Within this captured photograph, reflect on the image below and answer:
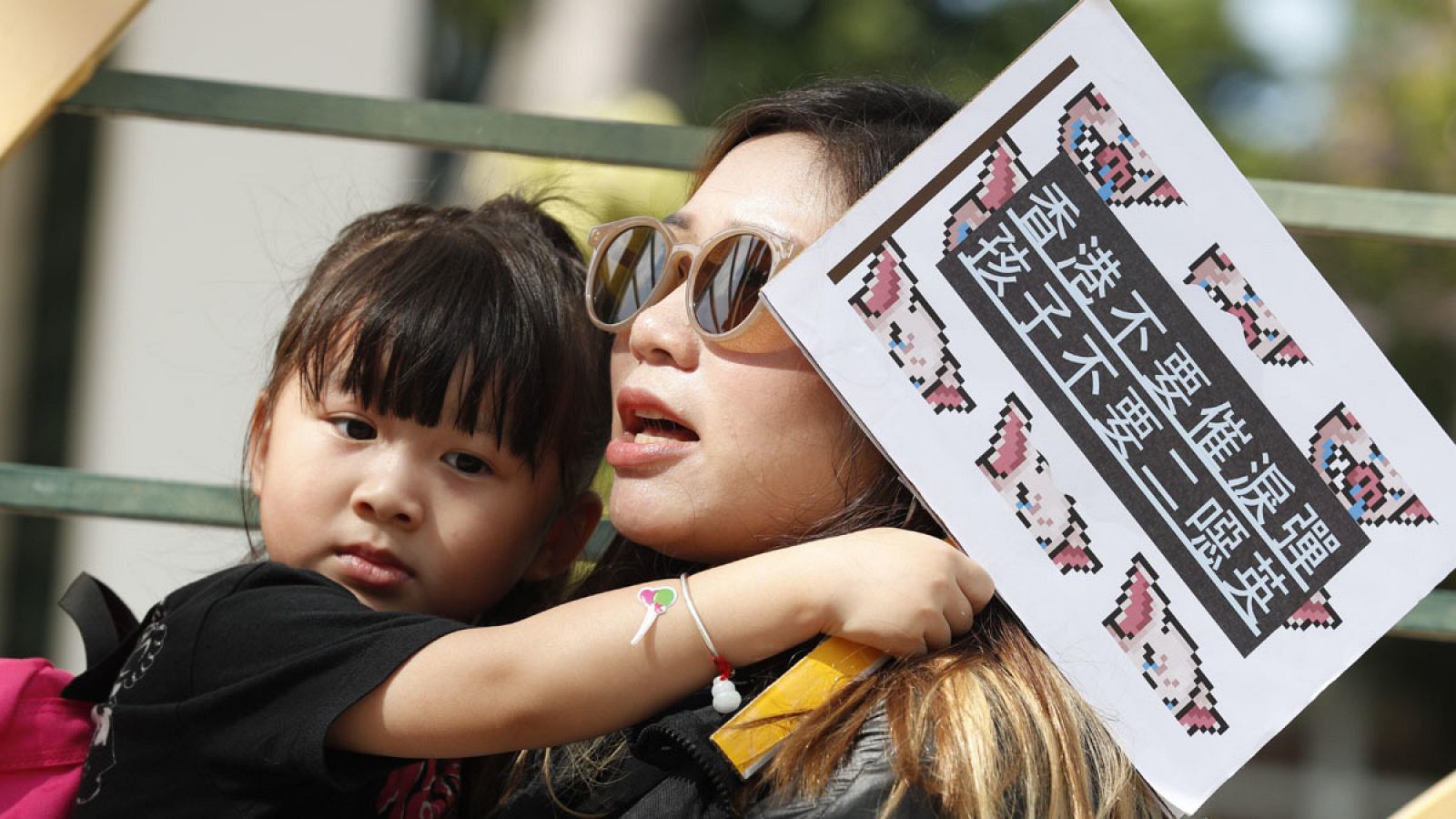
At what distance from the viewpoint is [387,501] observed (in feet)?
5.13

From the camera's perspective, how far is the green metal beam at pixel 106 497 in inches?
70.3

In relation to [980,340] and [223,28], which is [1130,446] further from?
[223,28]

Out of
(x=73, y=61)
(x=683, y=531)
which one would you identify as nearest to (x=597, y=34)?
(x=73, y=61)

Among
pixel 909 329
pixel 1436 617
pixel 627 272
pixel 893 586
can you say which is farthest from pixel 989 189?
pixel 1436 617

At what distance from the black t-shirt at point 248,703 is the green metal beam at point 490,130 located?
2.24 feet

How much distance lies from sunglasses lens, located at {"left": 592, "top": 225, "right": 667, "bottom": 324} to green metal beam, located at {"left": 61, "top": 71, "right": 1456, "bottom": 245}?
25cm

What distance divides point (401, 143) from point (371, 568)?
60cm

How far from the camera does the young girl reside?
1.31 metres

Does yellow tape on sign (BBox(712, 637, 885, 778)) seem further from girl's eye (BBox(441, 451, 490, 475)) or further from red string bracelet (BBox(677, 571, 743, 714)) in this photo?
girl's eye (BBox(441, 451, 490, 475))

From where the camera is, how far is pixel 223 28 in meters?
4.62

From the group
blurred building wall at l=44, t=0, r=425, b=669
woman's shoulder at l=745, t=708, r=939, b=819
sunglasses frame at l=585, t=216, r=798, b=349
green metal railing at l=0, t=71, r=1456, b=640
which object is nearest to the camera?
woman's shoulder at l=745, t=708, r=939, b=819

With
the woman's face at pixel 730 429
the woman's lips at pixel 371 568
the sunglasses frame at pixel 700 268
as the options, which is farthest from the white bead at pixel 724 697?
the woman's lips at pixel 371 568

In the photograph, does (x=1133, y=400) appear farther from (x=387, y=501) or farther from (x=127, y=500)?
(x=127, y=500)

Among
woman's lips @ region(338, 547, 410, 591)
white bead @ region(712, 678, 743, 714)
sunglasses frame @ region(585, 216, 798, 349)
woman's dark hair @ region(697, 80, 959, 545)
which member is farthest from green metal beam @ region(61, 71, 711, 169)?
white bead @ region(712, 678, 743, 714)
